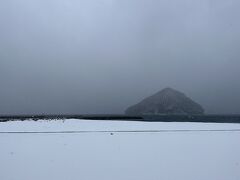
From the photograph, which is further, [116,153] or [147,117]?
[147,117]

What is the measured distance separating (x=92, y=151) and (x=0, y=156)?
0.77 m

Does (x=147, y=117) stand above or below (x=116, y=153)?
above

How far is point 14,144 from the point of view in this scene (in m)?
3.16

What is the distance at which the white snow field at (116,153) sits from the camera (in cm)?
280

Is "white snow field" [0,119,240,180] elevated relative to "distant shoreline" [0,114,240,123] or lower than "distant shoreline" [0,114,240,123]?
lower

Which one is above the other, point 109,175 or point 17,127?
point 17,127

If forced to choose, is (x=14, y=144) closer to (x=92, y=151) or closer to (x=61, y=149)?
(x=61, y=149)

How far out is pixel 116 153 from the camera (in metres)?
3.11

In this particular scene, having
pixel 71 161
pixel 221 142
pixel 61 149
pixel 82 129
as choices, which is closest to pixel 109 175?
pixel 71 161

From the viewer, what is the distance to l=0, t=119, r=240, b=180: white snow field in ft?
9.20

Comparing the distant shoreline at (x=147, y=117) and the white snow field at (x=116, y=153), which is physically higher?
the distant shoreline at (x=147, y=117)

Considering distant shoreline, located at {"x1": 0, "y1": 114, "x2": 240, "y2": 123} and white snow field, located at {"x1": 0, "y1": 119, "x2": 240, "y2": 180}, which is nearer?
white snow field, located at {"x1": 0, "y1": 119, "x2": 240, "y2": 180}

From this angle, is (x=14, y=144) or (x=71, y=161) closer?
(x=71, y=161)

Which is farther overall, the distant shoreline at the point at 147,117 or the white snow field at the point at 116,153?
the distant shoreline at the point at 147,117
